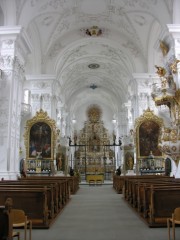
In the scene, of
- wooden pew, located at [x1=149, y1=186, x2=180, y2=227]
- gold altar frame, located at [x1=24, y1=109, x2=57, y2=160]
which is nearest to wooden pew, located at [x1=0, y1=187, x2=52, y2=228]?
wooden pew, located at [x1=149, y1=186, x2=180, y2=227]

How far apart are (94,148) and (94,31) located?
17873 millimetres

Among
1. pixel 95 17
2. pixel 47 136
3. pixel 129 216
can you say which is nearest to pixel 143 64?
pixel 95 17

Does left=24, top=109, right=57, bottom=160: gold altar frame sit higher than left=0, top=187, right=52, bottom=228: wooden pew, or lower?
higher

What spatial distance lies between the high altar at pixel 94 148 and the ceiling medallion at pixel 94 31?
1435 centimetres

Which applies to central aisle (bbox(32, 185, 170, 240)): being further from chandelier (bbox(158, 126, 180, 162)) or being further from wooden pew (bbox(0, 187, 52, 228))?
chandelier (bbox(158, 126, 180, 162))

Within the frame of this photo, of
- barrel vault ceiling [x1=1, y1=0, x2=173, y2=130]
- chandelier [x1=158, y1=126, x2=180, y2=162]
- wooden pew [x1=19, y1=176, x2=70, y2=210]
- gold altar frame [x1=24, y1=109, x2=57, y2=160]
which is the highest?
barrel vault ceiling [x1=1, y1=0, x2=173, y2=130]

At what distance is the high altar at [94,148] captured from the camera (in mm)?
31719

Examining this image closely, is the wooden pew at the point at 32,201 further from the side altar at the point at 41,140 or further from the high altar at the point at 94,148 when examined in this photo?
the high altar at the point at 94,148

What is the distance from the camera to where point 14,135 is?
11.8 meters

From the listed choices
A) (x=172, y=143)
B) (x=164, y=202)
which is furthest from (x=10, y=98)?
(x=164, y=202)

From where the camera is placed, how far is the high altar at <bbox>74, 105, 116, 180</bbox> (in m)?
31.7

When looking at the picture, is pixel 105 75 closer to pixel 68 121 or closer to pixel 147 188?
pixel 68 121

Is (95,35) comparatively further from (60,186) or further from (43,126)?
(60,186)

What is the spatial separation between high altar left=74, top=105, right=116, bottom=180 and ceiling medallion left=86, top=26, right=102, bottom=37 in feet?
47.1
